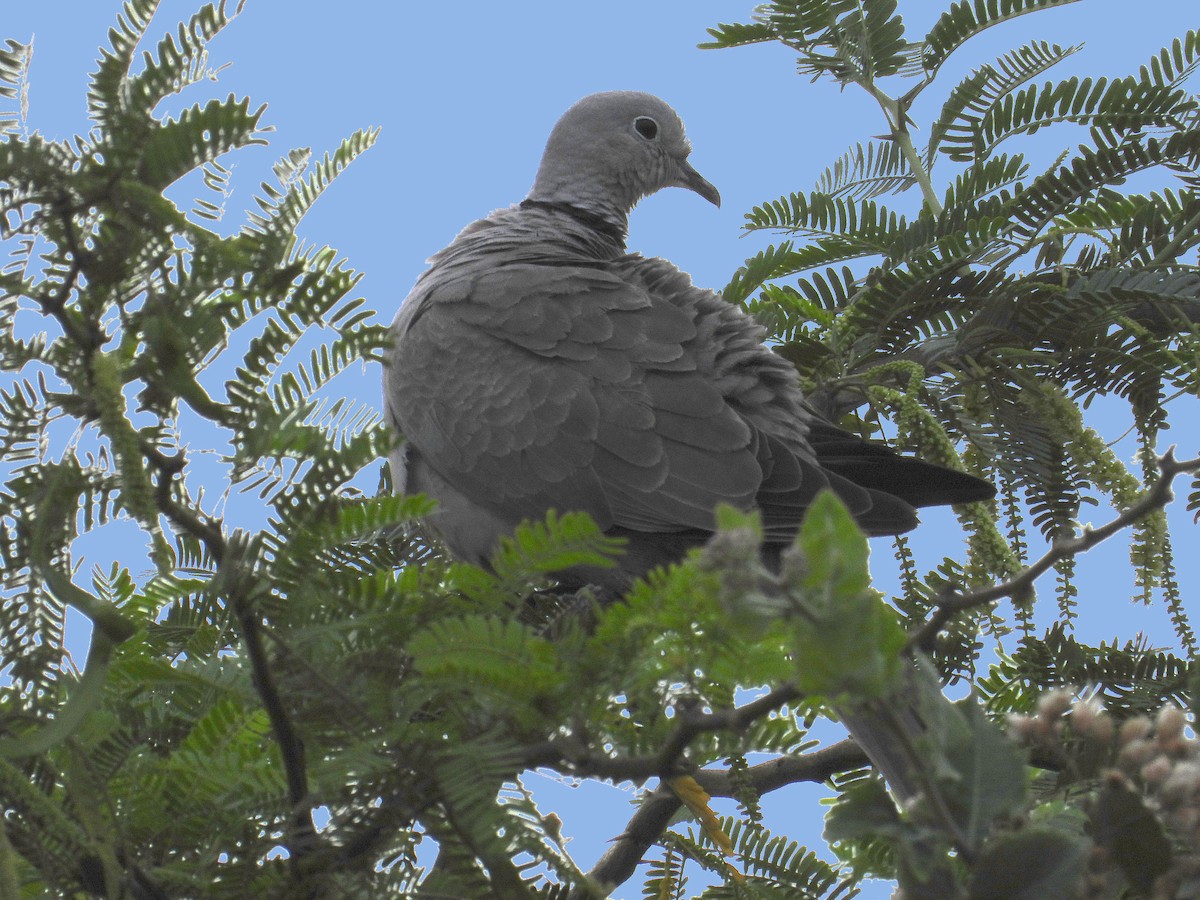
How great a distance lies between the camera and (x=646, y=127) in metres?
5.22

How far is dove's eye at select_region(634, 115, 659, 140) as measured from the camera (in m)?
5.19

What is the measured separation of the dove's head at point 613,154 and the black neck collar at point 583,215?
0.02 meters

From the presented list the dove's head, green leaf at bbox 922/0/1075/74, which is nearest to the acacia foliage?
green leaf at bbox 922/0/1075/74

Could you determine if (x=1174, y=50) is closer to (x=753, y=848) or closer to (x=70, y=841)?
(x=753, y=848)

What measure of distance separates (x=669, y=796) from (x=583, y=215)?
94.7 inches

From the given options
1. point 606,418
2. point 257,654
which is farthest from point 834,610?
point 606,418

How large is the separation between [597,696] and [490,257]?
2.79 m

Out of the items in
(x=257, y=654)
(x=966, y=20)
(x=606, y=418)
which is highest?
(x=966, y=20)

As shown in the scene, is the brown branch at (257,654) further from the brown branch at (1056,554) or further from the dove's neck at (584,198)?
the dove's neck at (584,198)

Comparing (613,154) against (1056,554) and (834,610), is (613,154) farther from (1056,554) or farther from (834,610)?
(834,610)

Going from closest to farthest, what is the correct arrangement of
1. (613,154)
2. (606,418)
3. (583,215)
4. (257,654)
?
(257,654), (606,418), (583,215), (613,154)

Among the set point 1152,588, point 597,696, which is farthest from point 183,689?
point 1152,588

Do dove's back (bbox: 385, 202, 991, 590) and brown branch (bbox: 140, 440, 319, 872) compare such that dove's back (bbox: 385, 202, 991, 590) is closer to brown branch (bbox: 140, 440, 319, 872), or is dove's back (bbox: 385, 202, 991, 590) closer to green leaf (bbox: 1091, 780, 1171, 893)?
brown branch (bbox: 140, 440, 319, 872)

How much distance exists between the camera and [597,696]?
166 cm
